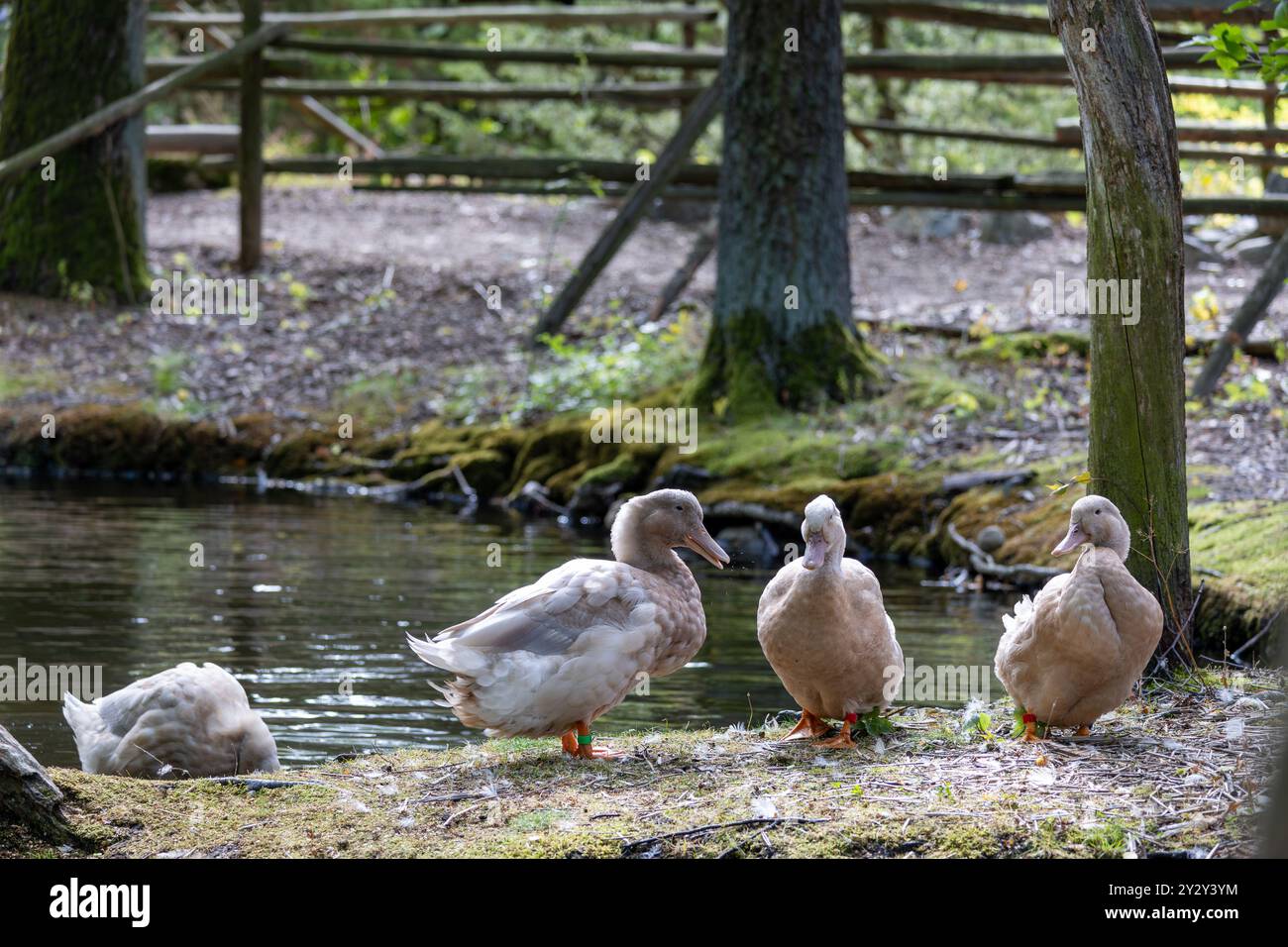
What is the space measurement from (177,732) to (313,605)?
3.77 metres

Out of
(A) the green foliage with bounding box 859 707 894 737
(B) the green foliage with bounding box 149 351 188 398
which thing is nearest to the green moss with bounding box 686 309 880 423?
(B) the green foliage with bounding box 149 351 188 398

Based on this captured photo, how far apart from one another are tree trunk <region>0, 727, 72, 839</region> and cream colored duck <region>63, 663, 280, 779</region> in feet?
4.30

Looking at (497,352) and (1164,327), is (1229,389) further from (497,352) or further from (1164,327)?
(497,352)

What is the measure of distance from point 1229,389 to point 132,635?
8.48 metres

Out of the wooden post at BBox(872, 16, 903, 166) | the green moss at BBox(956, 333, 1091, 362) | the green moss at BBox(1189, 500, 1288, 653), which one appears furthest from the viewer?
the wooden post at BBox(872, 16, 903, 166)

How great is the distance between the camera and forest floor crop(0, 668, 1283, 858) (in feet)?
13.8

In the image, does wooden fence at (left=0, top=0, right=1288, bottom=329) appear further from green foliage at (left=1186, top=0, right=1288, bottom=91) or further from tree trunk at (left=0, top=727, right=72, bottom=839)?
tree trunk at (left=0, top=727, right=72, bottom=839)

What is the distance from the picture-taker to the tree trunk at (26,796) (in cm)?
429

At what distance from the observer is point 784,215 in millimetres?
12656

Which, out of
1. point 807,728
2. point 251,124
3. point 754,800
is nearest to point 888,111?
point 251,124

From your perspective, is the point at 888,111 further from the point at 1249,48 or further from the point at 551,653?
the point at 551,653

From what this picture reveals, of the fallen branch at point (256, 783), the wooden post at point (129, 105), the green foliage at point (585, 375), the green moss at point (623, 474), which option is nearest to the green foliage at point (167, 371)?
the wooden post at point (129, 105)

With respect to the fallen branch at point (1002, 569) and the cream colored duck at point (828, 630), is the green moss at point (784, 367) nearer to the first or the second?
the fallen branch at point (1002, 569)
